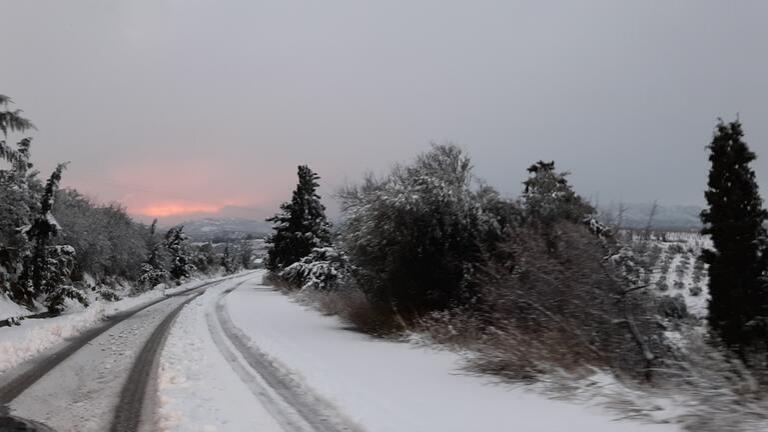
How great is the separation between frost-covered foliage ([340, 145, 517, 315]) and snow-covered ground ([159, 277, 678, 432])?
5.37 feet

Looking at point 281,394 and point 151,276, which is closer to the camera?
point 281,394

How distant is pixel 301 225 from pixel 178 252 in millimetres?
36961

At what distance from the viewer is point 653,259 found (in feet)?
30.1

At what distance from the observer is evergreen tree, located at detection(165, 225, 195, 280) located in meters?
72.6

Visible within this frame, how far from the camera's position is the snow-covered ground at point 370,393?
20.2 ft

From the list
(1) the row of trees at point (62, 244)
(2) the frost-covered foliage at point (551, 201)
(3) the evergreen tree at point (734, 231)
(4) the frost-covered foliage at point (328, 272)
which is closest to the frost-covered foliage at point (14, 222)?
(1) the row of trees at point (62, 244)

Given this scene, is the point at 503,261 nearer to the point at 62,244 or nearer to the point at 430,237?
the point at 430,237

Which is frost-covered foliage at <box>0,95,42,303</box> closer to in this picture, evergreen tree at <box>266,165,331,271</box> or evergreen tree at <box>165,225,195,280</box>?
evergreen tree at <box>266,165,331,271</box>

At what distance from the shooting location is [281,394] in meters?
7.98

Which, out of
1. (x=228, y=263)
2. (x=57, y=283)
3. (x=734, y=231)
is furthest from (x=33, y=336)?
(x=228, y=263)

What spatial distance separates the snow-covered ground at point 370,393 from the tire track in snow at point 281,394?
0.40 feet

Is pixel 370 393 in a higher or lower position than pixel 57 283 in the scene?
lower

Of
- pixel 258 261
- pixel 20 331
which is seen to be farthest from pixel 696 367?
pixel 258 261

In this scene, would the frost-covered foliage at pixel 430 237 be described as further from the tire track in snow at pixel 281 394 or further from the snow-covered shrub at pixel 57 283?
the snow-covered shrub at pixel 57 283
